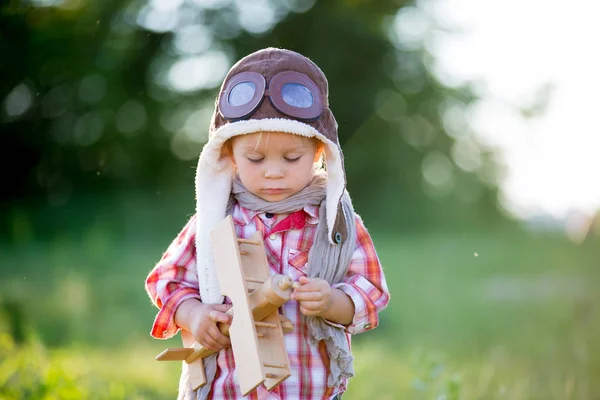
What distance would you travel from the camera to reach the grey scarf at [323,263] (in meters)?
2.74

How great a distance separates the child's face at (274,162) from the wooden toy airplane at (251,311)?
0.15 meters

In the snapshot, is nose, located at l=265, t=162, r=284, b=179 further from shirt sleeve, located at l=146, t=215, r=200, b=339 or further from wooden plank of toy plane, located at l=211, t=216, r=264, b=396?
shirt sleeve, located at l=146, t=215, r=200, b=339

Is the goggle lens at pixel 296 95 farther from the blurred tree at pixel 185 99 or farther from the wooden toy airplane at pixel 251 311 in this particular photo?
the blurred tree at pixel 185 99

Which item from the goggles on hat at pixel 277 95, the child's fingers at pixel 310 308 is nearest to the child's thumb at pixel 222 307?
the child's fingers at pixel 310 308

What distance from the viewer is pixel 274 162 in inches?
106

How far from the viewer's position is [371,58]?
1230 centimetres

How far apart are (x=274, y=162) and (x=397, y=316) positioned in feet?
17.7

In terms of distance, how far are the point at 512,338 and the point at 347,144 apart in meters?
6.39

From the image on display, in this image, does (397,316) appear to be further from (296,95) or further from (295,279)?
(296,95)

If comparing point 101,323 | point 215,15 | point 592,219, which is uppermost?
point 215,15

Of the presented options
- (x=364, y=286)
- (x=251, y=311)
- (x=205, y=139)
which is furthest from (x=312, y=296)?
(x=205, y=139)

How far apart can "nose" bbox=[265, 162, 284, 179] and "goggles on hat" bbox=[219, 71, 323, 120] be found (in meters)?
0.15

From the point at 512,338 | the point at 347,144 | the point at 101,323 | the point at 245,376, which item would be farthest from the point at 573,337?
the point at 347,144

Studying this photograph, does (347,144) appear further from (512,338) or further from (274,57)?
(274,57)
